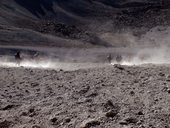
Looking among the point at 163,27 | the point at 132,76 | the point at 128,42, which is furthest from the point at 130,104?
the point at 163,27

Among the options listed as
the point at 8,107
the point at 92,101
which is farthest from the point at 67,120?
the point at 8,107

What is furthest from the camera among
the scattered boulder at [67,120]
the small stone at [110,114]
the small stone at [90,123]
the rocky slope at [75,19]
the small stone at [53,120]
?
the rocky slope at [75,19]

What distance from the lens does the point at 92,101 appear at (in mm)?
10742

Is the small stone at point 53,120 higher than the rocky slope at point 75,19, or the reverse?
the rocky slope at point 75,19

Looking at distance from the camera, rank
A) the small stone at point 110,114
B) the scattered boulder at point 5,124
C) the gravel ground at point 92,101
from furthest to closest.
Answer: the scattered boulder at point 5,124 < the small stone at point 110,114 < the gravel ground at point 92,101

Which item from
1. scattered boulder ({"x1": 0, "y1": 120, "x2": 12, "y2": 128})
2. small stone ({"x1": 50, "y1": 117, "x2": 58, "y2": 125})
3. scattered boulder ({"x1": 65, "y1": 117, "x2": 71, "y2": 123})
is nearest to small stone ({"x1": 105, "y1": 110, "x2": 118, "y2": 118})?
scattered boulder ({"x1": 65, "y1": 117, "x2": 71, "y2": 123})

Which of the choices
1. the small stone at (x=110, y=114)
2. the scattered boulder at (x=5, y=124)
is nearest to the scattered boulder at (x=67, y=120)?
the small stone at (x=110, y=114)

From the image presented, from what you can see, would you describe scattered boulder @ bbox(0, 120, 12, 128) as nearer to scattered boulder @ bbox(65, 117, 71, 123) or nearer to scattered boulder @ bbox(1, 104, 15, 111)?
scattered boulder @ bbox(65, 117, 71, 123)

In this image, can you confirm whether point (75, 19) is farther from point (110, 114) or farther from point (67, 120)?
point (110, 114)

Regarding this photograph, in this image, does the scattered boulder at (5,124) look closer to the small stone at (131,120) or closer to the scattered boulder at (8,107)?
the scattered boulder at (8,107)

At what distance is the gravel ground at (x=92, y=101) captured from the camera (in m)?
8.90

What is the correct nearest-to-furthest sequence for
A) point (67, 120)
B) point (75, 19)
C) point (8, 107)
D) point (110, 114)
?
point (110, 114)
point (67, 120)
point (8, 107)
point (75, 19)

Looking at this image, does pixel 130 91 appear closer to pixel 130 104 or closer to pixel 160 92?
pixel 160 92

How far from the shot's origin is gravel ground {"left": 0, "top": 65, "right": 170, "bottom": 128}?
890cm
